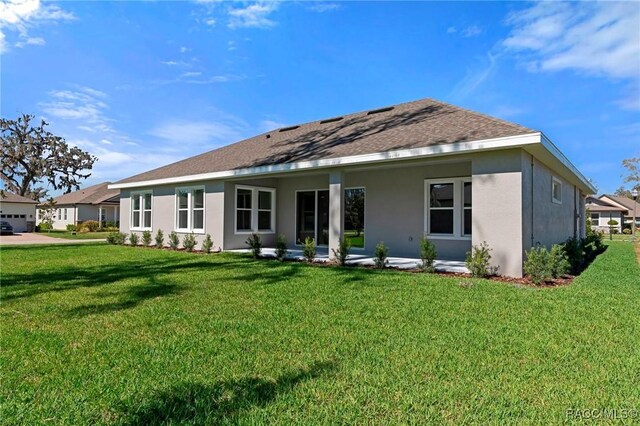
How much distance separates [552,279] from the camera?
7918 millimetres

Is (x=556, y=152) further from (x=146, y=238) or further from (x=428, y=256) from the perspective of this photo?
(x=146, y=238)

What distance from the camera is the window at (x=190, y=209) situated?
1475 centimetres

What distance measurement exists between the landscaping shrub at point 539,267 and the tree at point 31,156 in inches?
2025

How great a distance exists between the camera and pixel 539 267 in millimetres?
7543

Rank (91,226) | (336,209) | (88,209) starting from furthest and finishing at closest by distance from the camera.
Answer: (88,209), (91,226), (336,209)

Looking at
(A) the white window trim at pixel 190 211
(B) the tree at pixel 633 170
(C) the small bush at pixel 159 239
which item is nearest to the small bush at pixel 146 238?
(C) the small bush at pixel 159 239

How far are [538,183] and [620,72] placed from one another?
1041 cm

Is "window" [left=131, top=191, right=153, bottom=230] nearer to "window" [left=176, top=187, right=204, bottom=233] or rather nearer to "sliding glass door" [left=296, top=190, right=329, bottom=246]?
"window" [left=176, top=187, right=204, bottom=233]

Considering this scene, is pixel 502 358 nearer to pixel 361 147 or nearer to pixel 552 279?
pixel 552 279

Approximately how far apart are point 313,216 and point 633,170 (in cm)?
5660

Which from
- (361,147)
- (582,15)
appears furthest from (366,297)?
(582,15)

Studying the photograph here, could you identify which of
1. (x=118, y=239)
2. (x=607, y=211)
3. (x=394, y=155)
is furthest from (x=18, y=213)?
(x=607, y=211)

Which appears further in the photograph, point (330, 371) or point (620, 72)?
point (620, 72)

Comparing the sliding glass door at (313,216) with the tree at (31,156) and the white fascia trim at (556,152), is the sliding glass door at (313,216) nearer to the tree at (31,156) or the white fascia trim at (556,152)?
the white fascia trim at (556,152)
